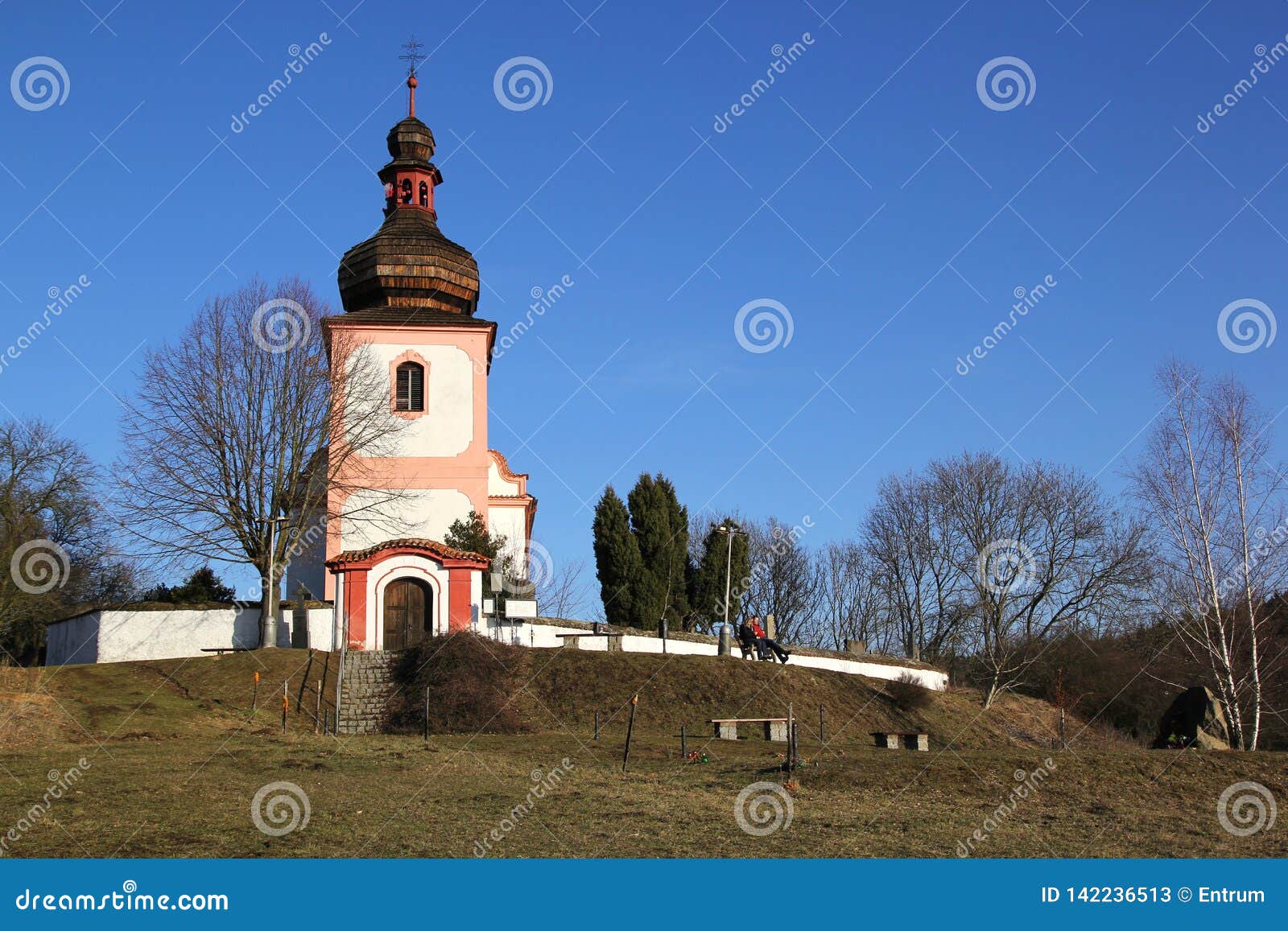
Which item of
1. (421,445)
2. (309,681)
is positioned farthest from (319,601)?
(421,445)

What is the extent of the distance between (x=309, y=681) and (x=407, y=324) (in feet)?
47.1

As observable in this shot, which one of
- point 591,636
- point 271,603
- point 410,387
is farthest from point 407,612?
point 410,387

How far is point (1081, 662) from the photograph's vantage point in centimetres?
4416

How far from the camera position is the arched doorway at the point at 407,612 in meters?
30.9

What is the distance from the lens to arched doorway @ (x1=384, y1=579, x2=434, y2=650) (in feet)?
102

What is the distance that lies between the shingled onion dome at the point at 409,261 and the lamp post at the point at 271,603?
966 centimetres

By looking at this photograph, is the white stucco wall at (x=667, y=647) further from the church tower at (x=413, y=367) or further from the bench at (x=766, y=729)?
the bench at (x=766, y=729)

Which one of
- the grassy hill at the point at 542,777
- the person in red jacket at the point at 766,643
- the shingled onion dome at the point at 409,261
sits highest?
the shingled onion dome at the point at 409,261

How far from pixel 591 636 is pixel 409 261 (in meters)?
14.4

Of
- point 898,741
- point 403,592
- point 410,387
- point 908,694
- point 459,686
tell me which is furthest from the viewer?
point 410,387

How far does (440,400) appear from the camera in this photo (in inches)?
1505

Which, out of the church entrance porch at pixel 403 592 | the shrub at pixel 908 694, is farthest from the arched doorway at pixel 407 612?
the shrub at pixel 908 694

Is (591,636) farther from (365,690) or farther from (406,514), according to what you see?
(406,514)

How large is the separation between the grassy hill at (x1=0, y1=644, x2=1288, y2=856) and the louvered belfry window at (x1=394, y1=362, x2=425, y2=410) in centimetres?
1146
